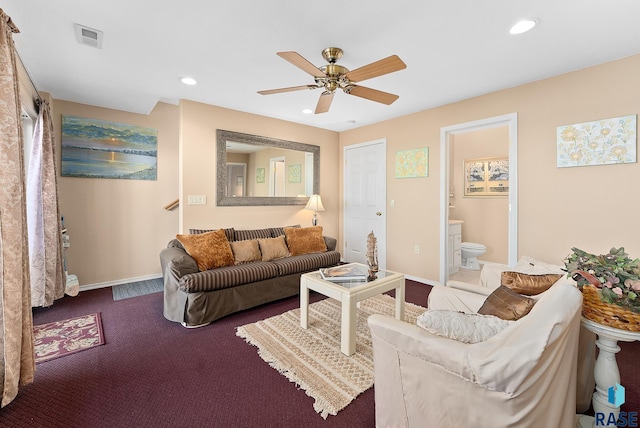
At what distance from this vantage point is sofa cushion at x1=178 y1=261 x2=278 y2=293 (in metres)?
2.60

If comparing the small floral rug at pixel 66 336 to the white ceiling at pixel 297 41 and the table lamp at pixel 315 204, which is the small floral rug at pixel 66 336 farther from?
the table lamp at pixel 315 204

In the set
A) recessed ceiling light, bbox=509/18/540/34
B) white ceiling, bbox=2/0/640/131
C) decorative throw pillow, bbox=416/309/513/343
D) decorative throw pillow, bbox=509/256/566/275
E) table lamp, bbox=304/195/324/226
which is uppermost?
white ceiling, bbox=2/0/640/131

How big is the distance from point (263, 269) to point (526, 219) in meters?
2.93

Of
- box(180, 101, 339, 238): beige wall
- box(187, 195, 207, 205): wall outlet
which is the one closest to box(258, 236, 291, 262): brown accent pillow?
box(180, 101, 339, 238): beige wall

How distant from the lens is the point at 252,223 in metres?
4.18

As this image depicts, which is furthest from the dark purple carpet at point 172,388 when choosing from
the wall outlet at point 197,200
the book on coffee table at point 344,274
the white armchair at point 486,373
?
the wall outlet at point 197,200

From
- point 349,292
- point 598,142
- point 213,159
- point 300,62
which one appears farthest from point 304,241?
point 598,142

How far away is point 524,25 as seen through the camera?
79.0 inches

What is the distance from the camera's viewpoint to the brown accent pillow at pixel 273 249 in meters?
3.51

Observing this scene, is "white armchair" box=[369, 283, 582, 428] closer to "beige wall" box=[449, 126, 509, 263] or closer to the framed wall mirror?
the framed wall mirror

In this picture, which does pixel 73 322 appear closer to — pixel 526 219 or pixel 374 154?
pixel 374 154

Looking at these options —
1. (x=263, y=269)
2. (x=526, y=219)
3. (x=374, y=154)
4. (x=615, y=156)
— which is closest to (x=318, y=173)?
(x=374, y=154)

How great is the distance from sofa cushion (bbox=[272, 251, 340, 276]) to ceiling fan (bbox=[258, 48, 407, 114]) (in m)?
1.80

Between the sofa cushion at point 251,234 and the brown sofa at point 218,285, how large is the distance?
0.26 ft
